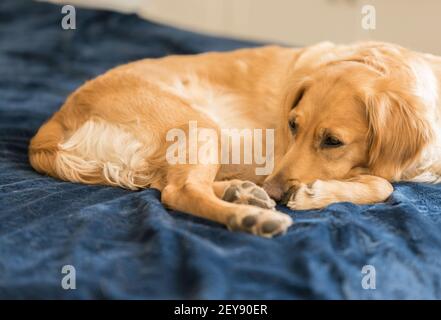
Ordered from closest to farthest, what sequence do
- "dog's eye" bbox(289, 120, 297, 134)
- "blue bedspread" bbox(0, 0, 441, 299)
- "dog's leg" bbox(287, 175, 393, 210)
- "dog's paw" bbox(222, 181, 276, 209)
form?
"blue bedspread" bbox(0, 0, 441, 299), "dog's paw" bbox(222, 181, 276, 209), "dog's leg" bbox(287, 175, 393, 210), "dog's eye" bbox(289, 120, 297, 134)

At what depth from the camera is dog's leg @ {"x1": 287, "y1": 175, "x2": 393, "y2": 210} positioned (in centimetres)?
208

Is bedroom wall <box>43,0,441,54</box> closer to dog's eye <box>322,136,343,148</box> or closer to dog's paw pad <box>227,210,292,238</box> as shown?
dog's eye <box>322,136,343,148</box>

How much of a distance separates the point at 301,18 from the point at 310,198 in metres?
2.89

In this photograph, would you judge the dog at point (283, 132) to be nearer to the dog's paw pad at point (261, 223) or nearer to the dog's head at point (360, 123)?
the dog's head at point (360, 123)

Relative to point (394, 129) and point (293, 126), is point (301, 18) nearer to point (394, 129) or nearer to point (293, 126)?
point (293, 126)

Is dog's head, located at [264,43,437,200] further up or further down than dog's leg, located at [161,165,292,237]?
further up

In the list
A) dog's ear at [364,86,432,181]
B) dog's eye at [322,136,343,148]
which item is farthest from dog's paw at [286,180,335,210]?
dog's ear at [364,86,432,181]

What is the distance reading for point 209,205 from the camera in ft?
6.22

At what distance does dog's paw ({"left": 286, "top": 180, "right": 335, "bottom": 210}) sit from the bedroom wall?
246 centimetres

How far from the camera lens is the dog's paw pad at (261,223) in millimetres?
1750

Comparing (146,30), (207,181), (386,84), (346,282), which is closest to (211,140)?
(207,181)

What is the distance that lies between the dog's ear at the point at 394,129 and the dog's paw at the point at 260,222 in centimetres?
61

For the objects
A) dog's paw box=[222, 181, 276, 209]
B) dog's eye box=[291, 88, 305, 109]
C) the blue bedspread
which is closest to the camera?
the blue bedspread
